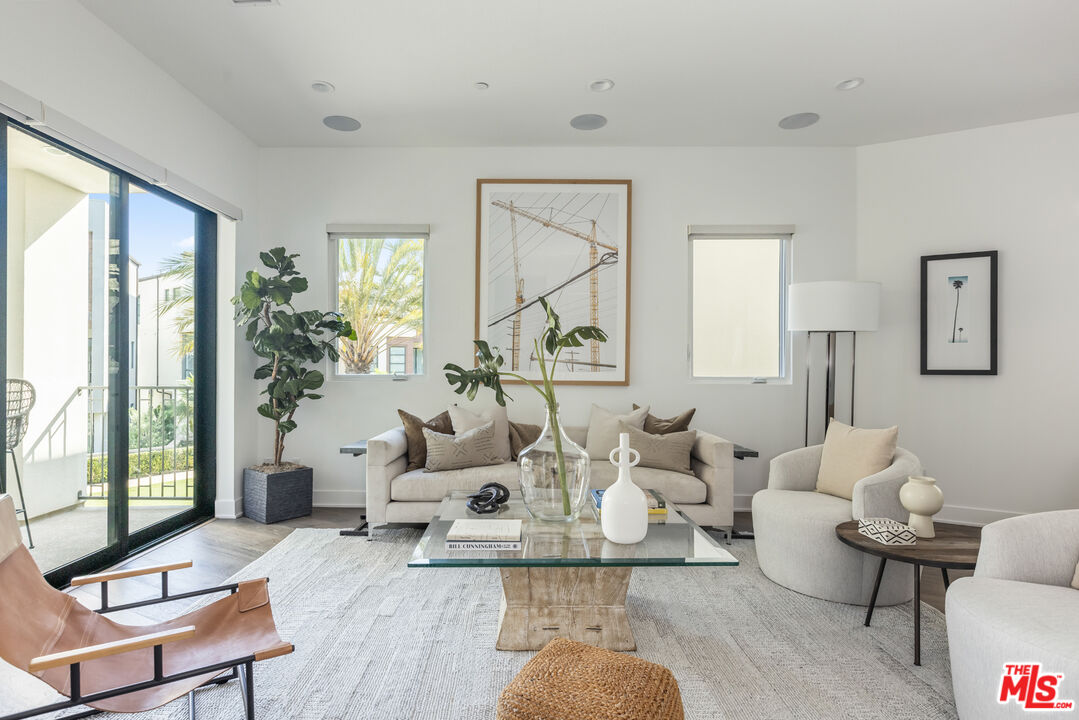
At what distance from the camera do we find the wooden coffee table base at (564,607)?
2.19 meters

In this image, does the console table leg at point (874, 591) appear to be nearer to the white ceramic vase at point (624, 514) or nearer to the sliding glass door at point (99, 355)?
the white ceramic vase at point (624, 514)

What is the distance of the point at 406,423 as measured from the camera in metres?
3.89

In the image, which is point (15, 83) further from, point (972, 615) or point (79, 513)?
point (972, 615)

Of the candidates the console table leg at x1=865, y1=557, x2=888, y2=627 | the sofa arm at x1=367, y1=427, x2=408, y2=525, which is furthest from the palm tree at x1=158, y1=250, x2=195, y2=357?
the console table leg at x1=865, y1=557, x2=888, y2=627

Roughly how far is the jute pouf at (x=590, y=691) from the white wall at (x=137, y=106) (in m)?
3.11

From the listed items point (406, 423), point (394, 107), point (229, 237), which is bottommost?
point (406, 423)

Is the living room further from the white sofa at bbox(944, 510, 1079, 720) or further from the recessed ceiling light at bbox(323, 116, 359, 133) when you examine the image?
the recessed ceiling light at bbox(323, 116, 359, 133)

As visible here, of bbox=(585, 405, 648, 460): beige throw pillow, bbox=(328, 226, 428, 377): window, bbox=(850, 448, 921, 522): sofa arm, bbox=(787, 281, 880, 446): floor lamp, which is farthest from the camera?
bbox=(328, 226, 428, 377): window

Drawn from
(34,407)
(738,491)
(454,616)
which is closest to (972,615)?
(454,616)

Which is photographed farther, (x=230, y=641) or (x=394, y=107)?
(x=394, y=107)

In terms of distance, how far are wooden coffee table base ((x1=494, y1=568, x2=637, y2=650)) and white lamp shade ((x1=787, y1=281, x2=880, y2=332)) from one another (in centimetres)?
249

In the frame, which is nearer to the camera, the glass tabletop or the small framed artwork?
the glass tabletop

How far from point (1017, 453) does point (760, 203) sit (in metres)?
2.58

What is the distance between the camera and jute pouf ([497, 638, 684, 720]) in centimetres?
132
